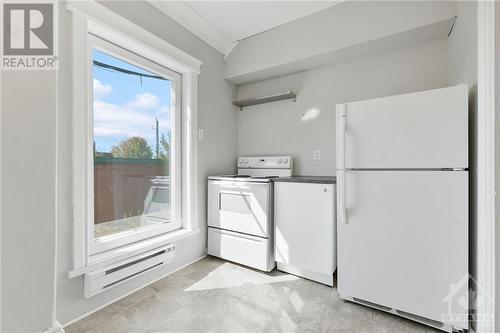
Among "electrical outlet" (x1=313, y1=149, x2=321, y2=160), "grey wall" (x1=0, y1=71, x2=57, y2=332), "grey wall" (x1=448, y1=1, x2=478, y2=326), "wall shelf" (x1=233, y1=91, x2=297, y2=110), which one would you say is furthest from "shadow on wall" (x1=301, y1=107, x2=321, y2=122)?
"grey wall" (x1=0, y1=71, x2=57, y2=332)

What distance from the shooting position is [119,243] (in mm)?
1796

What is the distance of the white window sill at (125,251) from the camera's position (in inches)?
59.4

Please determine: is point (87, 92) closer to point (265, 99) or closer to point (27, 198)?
point (27, 198)

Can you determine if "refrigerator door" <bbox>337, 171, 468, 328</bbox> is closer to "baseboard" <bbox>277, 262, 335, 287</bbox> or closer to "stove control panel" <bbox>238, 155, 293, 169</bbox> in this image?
"baseboard" <bbox>277, 262, 335, 287</bbox>

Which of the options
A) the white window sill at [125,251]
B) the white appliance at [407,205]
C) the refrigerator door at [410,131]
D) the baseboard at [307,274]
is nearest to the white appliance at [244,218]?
the baseboard at [307,274]

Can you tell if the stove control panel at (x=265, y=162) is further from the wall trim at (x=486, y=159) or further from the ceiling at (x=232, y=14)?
the wall trim at (x=486, y=159)

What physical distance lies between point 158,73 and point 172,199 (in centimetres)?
124

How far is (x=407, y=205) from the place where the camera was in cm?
146

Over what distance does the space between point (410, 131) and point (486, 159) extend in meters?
0.39

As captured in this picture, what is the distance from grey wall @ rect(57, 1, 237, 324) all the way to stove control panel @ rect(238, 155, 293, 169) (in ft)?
0.58

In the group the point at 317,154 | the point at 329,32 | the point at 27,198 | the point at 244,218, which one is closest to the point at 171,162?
the point at 244,218

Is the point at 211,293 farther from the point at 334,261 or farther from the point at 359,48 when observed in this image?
the point at 359,48

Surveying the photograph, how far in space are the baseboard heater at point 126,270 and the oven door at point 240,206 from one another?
22.2 inches

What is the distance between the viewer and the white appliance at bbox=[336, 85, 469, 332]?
1.33 m
